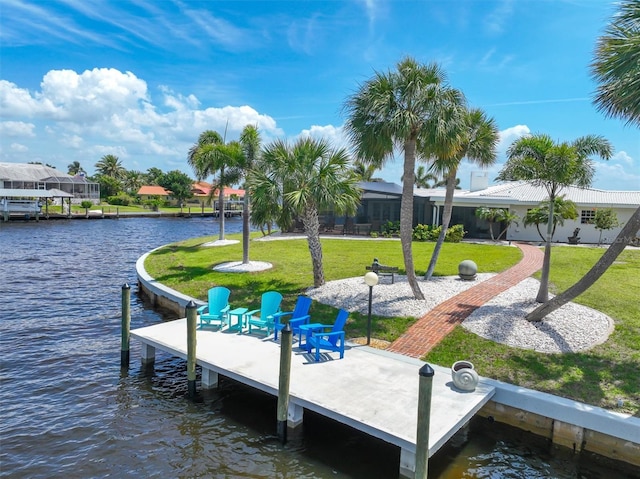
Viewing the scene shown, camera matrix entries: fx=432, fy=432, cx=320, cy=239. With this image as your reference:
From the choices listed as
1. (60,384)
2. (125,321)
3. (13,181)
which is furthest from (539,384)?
(13,181)

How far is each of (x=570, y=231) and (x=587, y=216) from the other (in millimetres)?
1409

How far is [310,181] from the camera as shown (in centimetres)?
1428

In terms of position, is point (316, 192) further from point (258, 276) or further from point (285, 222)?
point (258, 276)

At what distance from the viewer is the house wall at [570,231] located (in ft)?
92.9

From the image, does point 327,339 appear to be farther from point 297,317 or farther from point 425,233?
point 425,233

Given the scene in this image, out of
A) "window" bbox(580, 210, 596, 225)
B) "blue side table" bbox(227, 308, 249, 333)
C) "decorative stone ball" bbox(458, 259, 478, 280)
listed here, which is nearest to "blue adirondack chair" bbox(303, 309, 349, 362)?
"blue side table" bbox(227, 308, 249, 333)

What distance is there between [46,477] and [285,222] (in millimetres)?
9805

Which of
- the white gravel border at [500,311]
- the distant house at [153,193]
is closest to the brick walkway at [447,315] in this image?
the white gravel border at [500,311]

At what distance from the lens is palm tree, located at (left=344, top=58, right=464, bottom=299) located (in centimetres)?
1202

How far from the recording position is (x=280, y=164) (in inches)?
571

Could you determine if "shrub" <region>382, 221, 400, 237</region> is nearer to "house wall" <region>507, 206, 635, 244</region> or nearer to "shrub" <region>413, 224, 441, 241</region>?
→ "shrub" <region>413, 224, 441, 241</region>

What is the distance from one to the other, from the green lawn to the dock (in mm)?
1362

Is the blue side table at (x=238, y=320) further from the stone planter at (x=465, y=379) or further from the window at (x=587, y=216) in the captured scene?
the window at (x=587, y=216)

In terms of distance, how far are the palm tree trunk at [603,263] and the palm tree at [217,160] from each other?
1549 centimetres
